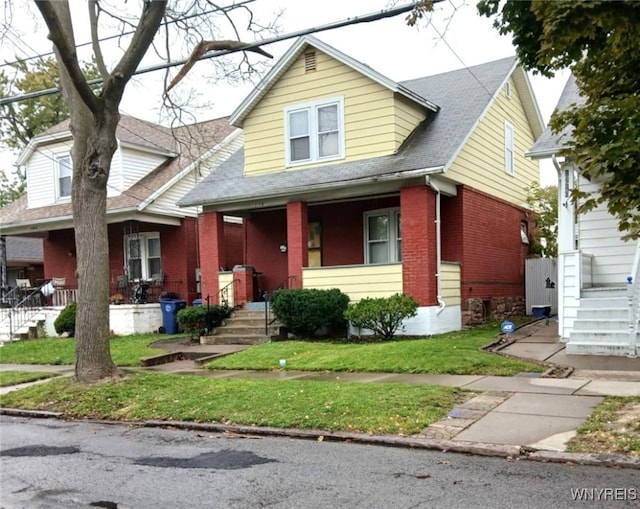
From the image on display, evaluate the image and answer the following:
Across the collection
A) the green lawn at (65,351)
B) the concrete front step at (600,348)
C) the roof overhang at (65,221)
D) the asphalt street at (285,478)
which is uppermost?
the roof overhang at (65,221)

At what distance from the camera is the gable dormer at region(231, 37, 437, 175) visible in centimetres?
1579

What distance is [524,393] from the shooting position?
791cm

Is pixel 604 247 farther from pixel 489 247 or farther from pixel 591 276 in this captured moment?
pixel 489 247

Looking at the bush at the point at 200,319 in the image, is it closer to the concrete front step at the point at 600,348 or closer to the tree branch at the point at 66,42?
the tree branch at the point at 66,42

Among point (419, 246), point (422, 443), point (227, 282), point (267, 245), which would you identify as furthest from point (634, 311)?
point (267, 245)

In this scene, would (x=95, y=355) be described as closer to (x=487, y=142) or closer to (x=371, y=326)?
(x=371, y=326)

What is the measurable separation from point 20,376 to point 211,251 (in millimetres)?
7318

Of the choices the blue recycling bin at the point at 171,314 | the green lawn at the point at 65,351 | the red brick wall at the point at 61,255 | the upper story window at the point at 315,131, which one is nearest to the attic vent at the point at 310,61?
the upper story window at the point at 315,131

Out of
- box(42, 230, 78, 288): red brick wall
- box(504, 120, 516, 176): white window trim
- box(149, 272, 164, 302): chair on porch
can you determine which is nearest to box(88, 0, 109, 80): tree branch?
box(149, 272, 164, 302): chair on porch

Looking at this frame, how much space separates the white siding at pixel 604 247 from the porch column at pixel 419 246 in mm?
3370

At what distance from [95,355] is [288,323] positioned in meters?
5.74

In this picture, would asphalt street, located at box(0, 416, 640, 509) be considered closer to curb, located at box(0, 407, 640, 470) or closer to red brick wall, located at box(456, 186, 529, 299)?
curb, located at box(0, 407, 640, 470)

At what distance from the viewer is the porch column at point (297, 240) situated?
642 inches

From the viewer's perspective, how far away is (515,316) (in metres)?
19.2
